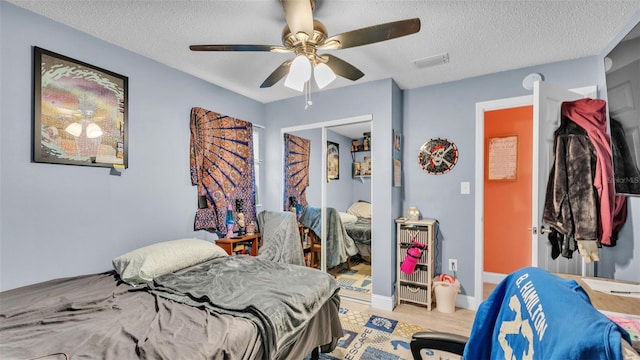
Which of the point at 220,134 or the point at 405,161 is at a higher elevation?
the point at 220,134

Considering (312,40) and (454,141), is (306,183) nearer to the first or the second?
(454,141)

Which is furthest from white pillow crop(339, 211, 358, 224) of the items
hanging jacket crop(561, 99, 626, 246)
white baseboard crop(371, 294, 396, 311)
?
hanging jacket crop(561, 99, 626, 246)

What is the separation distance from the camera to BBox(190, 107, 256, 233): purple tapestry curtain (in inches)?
113

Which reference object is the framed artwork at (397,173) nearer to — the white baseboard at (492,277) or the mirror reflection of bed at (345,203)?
the mirror reflection of bed at (345,203)

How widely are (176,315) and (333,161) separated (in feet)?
7.74

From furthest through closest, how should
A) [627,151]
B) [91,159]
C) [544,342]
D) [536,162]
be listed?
[91,159]
[536,162]
[627,151]
[544,342]

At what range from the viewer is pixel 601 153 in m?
1.60

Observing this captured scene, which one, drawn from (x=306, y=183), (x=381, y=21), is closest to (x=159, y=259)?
(x=306, y=183)

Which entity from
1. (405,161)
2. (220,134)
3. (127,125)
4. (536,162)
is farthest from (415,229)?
(127,125)

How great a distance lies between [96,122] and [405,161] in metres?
2.97

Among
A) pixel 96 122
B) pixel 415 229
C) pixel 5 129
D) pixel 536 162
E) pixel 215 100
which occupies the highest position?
pixel 215 100

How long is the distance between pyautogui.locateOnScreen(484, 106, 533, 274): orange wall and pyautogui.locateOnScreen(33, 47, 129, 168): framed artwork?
418cm

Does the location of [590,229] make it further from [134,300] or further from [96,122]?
[96,122]

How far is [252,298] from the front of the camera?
1608 millimetres
